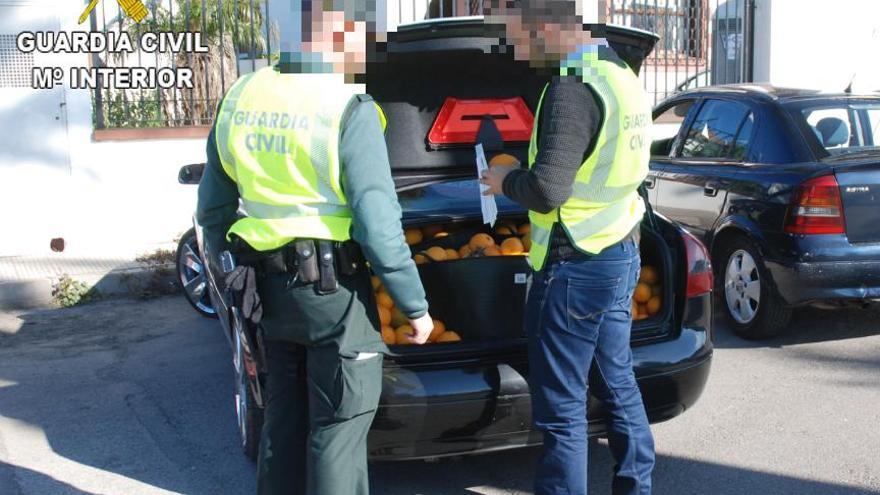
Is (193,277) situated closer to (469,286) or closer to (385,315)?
(385,315)

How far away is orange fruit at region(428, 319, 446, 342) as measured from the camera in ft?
13.0

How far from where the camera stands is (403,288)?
3.01 metres

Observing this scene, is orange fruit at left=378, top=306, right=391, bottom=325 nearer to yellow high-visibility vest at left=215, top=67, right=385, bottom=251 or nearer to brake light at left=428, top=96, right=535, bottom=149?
brake light at left=428, top=96, right=535, bottom=149

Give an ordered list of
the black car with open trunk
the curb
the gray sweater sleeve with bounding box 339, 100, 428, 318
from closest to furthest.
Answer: the gray sweater sleeve with bounding box 339, 100, 428, 318, the black car with open trunk, the curb

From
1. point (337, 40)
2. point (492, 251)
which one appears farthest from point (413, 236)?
point (337, 40)

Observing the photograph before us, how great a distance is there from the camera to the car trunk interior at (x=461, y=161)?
3.95m

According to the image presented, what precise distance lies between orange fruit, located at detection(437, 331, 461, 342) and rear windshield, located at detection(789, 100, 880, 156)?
3.19 metres

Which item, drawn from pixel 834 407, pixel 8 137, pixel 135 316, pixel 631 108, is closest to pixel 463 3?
pixel 8 137

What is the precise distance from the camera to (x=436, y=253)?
4.26 meters

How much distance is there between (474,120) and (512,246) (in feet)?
2.11

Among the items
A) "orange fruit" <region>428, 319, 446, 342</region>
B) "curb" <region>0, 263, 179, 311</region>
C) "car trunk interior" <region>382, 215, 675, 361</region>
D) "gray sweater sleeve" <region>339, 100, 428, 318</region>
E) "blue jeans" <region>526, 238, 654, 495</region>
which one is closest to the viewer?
"gray sweater sleeve" <region>339, 100, 428, 318</region>

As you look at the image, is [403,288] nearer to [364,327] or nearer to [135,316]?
[364,327]

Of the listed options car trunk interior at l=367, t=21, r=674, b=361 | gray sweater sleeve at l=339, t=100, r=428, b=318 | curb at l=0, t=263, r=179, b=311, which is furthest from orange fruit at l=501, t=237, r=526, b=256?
curb at l=0, t=263, r=179, b=311

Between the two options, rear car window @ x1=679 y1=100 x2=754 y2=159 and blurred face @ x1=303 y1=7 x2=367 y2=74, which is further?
rear car window @ x1=679 y1=100 x2=754 y2=159
